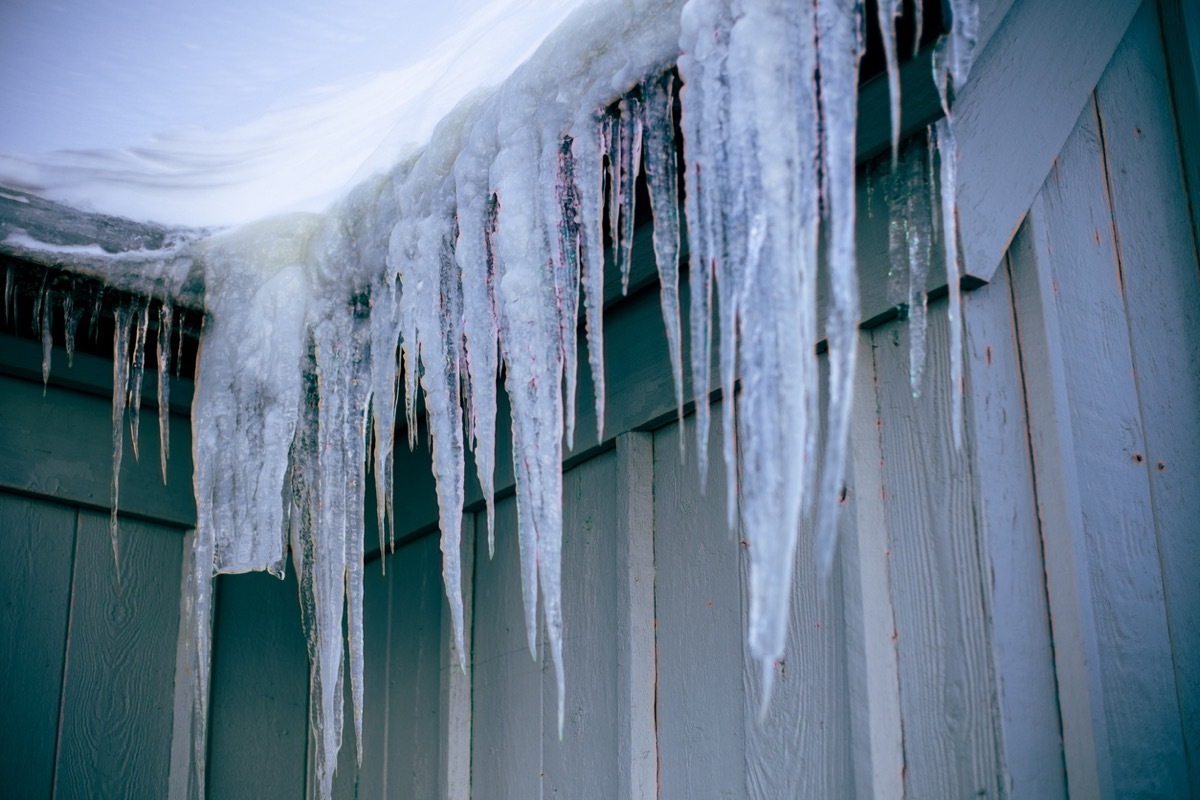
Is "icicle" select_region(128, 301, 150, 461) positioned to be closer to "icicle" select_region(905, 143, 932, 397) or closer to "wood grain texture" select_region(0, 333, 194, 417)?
"wood grain texture" select_region(0, 333, 194, 417)

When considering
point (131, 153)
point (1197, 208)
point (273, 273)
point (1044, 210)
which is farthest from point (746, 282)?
point (131, 153)

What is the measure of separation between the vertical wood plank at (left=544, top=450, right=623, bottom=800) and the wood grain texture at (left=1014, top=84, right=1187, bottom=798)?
0.82 metres

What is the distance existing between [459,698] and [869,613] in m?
1.20

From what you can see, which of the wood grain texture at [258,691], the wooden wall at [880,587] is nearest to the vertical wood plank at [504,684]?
the wooden wall at [880,587]

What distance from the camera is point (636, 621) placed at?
6.91 ft

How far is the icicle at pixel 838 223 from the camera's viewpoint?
3.59 ft

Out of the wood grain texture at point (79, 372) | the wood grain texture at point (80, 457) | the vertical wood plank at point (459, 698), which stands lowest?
the vertical wood plank at point (459, 698)

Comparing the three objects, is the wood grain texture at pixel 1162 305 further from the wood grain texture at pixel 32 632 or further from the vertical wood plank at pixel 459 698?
the wood grain texture at pixel 32 632

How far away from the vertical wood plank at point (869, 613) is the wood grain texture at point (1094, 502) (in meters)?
0.22

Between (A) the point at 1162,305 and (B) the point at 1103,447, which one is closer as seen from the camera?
(B) the point at 1103,447

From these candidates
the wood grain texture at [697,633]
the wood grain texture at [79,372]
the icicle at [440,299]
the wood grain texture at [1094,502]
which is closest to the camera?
the wood grain texture at [1094,502]

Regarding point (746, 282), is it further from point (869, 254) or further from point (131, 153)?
point (131, 153)

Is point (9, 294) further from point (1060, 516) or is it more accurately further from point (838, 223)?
point (1060, 516)

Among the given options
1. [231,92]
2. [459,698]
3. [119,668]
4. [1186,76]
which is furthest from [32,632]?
[1186,76]
